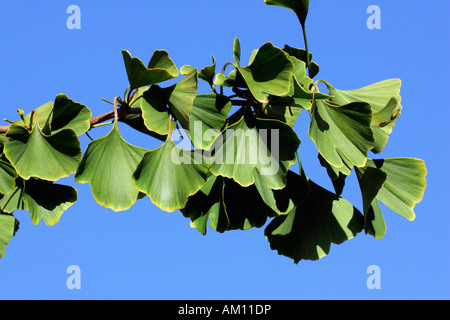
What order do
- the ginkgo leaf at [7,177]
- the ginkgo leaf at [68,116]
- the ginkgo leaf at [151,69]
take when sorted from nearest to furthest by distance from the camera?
the ginkgo leaf at [151,69] < the ginkgo leaf at [68,116] < the ginkgo leaf at [7,177]

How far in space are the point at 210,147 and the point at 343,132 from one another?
1.63 ft

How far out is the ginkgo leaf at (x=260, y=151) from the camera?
1.89 meters

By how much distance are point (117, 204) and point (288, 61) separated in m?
0.79

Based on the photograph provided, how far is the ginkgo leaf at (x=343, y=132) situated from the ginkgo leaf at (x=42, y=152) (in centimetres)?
88

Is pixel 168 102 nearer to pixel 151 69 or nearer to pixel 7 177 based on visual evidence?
pixel 151 69

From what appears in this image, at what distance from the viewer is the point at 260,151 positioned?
6.29 ft

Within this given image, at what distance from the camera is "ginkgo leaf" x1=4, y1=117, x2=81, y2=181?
77.9 inches

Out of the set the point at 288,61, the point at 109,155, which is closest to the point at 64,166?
the point at 109,155

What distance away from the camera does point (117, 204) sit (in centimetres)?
192

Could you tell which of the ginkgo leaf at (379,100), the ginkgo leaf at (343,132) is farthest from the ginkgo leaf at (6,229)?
the ginkgo leaf at (379,100)

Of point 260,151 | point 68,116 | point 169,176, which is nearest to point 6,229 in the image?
point 68,116

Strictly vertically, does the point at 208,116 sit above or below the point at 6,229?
above

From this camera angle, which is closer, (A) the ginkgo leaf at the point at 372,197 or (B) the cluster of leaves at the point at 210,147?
(B) the cluster of leaves at the point at 210,147

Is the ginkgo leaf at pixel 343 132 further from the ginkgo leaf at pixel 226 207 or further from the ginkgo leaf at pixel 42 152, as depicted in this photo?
the ginkgo leaf at pixel 42 152
